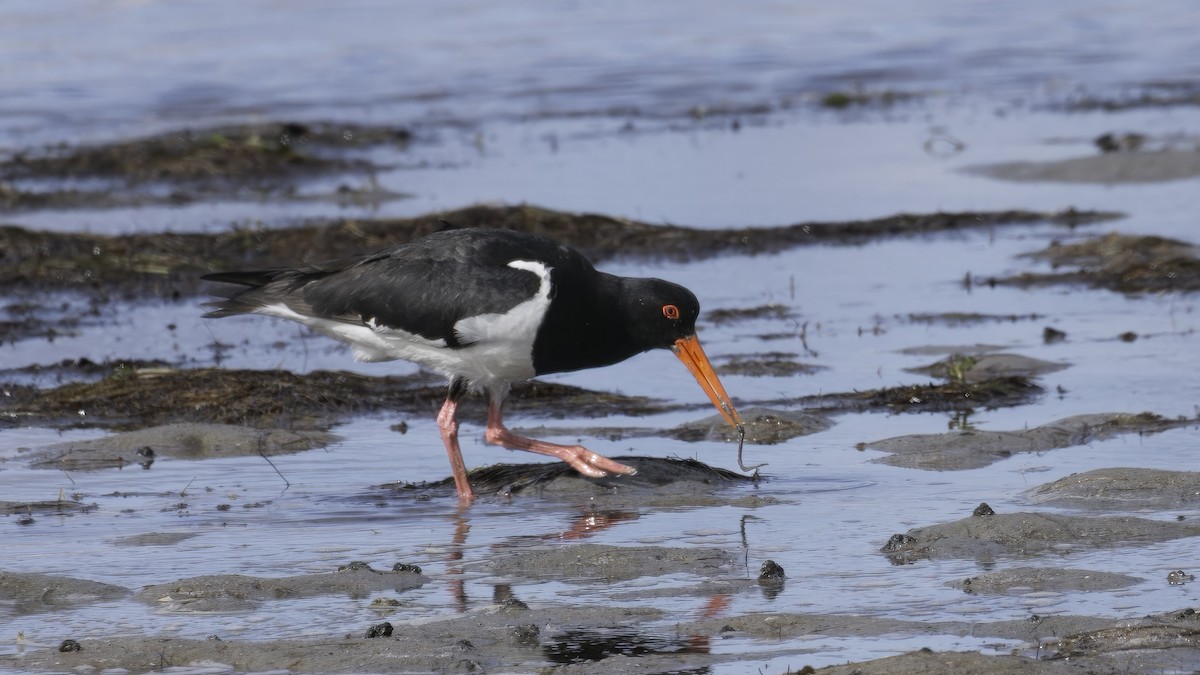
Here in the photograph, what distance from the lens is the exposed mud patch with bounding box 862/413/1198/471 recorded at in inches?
312

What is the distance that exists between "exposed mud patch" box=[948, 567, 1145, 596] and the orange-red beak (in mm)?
2418

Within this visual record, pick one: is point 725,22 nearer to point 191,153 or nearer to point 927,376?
point 191,153

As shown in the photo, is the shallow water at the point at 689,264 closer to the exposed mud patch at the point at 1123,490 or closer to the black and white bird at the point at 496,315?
the exposed mud patch at the point at 1123,490

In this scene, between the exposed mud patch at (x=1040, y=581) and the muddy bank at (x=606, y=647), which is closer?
the muddy bank at (x=606, y=647)

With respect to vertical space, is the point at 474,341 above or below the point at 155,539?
above

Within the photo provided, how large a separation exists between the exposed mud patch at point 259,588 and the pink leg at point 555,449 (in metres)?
1.62

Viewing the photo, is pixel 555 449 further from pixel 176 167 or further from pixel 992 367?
pixel 176 167

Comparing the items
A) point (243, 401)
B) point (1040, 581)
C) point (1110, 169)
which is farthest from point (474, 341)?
point (1110, 169)

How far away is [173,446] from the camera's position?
28.0 feet

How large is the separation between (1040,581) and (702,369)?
2.75 meters

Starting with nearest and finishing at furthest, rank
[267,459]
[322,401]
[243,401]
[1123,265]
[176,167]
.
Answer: [267,459] → [243,401] → [322,401] → [1123,265] → [176,167]

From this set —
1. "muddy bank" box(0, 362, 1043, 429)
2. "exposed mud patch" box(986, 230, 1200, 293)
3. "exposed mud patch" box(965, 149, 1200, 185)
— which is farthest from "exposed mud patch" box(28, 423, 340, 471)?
"exposed mud patch" box(965, 149, 1200, 185)

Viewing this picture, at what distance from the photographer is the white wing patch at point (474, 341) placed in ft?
25.9

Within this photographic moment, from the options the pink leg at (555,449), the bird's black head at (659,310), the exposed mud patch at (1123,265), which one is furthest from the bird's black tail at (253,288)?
the exposed mud patch at (1123,265)
